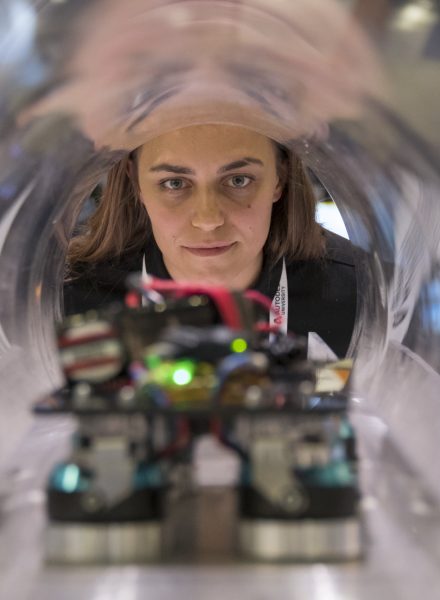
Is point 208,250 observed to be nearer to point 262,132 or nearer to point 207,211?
point 207,211

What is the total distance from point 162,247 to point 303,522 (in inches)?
48.0

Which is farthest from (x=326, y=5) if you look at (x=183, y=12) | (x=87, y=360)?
(x=87, y=360)

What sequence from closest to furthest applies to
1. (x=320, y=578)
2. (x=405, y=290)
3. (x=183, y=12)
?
(x=320, y=578) → (x=183, y=12) → (x=405, y=290)

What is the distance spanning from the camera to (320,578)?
896mm

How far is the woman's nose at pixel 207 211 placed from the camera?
6.21ft

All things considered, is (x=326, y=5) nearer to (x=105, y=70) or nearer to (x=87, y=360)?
(x=105, y=70)

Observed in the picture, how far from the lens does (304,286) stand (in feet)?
7.69

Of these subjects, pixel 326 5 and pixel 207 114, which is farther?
pixel 207 114

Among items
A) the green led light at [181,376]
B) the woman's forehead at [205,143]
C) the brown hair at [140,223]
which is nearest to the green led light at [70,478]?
the green led light at [181,376]

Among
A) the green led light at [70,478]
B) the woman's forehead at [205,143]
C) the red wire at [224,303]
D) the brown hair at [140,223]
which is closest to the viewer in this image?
the green led light at [70,478]

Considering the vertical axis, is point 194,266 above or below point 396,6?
below

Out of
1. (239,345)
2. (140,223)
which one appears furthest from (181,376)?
(140,223)

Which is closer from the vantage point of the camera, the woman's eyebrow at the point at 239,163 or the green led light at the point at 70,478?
the green led light at the point at 70,478

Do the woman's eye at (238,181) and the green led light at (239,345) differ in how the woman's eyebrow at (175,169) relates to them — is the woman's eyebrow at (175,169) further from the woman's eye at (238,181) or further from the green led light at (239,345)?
the green led light at (239,345)
